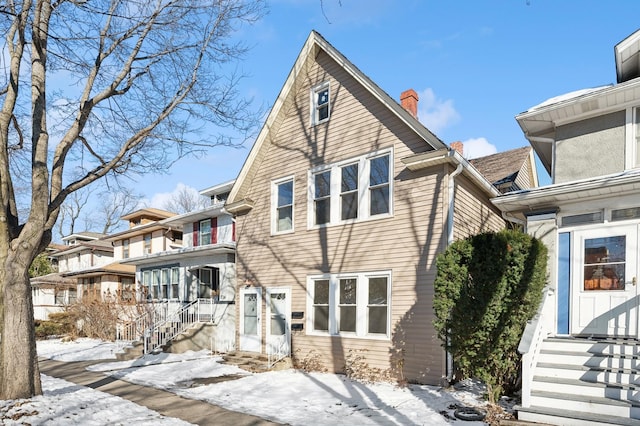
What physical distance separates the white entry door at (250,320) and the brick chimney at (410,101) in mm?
7282

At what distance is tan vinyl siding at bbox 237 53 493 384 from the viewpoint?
33.9 ft

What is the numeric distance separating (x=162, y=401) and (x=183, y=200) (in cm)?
4470

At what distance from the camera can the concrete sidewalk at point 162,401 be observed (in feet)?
25.0

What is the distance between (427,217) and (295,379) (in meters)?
5.11

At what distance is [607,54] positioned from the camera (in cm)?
1002

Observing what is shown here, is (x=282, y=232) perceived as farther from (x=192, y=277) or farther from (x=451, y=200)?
(x=192, y=277)

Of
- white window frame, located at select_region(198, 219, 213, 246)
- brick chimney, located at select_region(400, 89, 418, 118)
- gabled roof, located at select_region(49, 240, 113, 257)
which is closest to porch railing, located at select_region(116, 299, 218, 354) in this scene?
white window frame, located at select_region(198, 219, 213, 246)

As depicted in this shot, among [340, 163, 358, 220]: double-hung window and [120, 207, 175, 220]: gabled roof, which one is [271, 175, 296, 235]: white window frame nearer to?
[340, 163, 358, 220]: double-hung window

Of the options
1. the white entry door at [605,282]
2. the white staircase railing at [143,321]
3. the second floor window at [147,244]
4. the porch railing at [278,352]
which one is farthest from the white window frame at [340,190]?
the second floor window at [147,244]

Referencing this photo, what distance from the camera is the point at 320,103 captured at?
1342cm

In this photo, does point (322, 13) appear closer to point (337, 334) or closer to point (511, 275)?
point (511, 275)

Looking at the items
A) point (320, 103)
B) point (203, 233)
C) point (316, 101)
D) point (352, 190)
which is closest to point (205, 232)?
point (203, 233)

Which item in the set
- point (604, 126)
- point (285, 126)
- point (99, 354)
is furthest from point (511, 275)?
point (99, 354)

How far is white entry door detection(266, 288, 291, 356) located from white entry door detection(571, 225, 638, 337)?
7.43 metres
